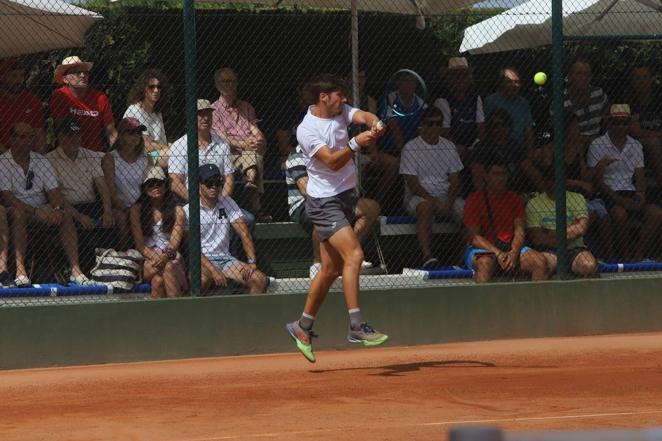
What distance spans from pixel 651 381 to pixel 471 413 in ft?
5.73

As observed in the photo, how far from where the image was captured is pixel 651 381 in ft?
25.5

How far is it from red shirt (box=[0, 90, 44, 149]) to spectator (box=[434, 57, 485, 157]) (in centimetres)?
366

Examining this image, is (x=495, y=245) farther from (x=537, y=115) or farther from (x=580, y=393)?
(x=580, y=393)

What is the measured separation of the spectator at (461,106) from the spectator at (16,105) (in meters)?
3.66

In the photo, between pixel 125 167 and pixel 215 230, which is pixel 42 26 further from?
pixel 215 230

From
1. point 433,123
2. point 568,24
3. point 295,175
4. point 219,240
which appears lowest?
point 219,240

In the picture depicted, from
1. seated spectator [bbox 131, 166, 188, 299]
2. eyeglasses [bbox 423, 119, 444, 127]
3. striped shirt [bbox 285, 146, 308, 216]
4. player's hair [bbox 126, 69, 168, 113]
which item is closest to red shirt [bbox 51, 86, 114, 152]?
player's hair [bbox 126, 69, 168, 113]

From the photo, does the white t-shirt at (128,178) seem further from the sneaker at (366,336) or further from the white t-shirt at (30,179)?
the sneaker at (366,336)

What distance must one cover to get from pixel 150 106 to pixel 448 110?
2.85 m

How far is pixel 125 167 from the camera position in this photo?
32.1ft

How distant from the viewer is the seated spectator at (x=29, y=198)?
361 inches

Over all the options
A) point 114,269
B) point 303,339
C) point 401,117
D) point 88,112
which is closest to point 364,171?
point 401,117

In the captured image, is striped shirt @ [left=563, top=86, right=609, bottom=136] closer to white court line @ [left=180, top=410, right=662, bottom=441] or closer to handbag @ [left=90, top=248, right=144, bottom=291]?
handbag @ [left=90, top=248, right=144, bottom=291]

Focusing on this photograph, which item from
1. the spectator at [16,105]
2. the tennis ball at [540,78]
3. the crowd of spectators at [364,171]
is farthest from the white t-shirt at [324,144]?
the tennis ball at [540,78]
